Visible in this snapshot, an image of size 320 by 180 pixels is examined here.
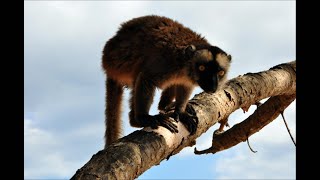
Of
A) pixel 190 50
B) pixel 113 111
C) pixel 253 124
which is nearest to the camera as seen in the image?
pixel 190 50

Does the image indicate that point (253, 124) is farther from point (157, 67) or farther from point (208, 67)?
point (157, 67)

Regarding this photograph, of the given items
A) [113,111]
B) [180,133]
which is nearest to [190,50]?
[180,133]

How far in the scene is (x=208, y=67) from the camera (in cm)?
564

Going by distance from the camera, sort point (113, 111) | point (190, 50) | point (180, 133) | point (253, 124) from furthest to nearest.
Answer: point (253, 124) → point (113, 111) → point (190, 50) → point (180, 133)

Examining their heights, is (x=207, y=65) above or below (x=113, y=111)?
above

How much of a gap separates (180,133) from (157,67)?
1138 millimetres

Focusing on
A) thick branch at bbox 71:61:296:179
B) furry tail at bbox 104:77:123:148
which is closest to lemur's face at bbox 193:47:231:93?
thick branch at bbox 71:61:296:179

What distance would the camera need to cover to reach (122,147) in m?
3.82

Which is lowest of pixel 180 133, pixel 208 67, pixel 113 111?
pixel 180 133

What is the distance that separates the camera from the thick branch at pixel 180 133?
3.51 meters

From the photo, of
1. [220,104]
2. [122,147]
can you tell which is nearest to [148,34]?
[220,104]
